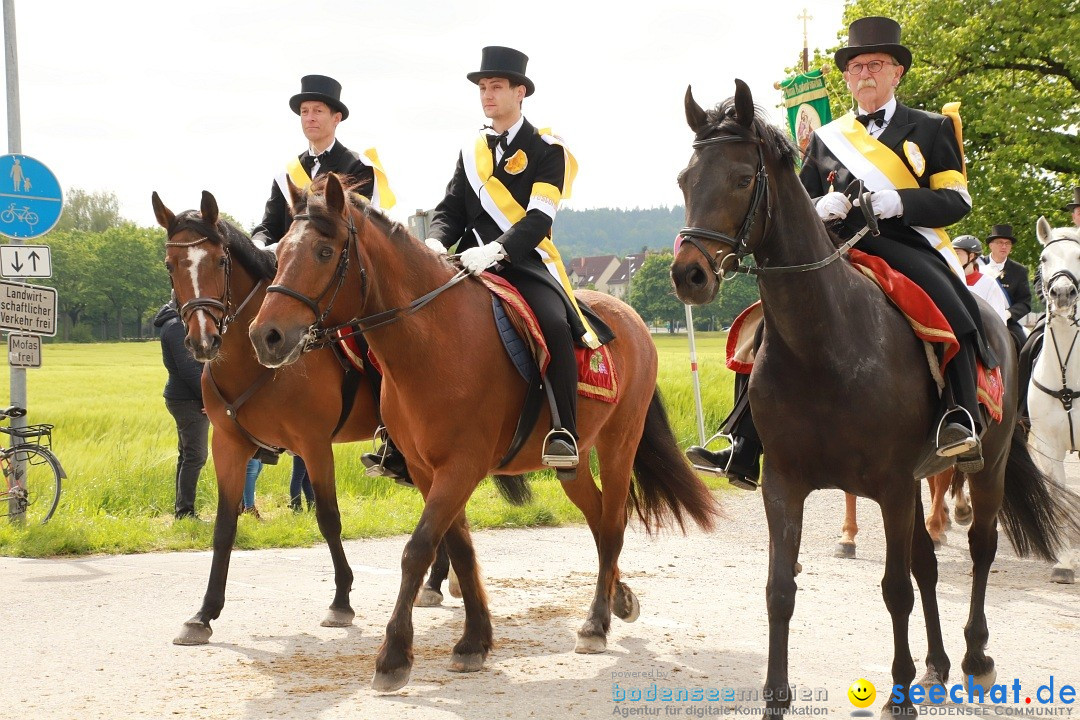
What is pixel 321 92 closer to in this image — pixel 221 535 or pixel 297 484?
pixel 221 535

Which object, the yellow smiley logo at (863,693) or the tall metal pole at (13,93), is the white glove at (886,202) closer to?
the yellow smiley logo at (863,693)

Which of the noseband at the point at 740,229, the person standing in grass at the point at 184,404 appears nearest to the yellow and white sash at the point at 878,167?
the noseband at the point at 740,229

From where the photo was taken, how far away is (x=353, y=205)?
5953 millimetres

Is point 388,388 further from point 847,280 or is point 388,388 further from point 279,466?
point 279,466

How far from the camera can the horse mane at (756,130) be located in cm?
492

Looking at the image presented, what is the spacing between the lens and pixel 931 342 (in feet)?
18.2

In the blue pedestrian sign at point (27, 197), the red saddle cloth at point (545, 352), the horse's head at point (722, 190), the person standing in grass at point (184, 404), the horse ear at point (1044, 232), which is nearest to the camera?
the horse's head at point (722, 190)

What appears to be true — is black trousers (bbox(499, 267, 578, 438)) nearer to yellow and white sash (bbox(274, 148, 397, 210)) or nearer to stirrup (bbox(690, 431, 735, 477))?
stirrup (bbox(690, 431, 735, 477))

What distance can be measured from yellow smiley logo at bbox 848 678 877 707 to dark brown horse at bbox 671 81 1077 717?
102 millimetres

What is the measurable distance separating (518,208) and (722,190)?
2.67 meters

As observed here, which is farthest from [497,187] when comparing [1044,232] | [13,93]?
[13,93]

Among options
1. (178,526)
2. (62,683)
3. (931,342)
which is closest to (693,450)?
(931,342)

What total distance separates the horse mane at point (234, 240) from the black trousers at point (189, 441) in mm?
4136

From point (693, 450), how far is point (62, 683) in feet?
12.3
